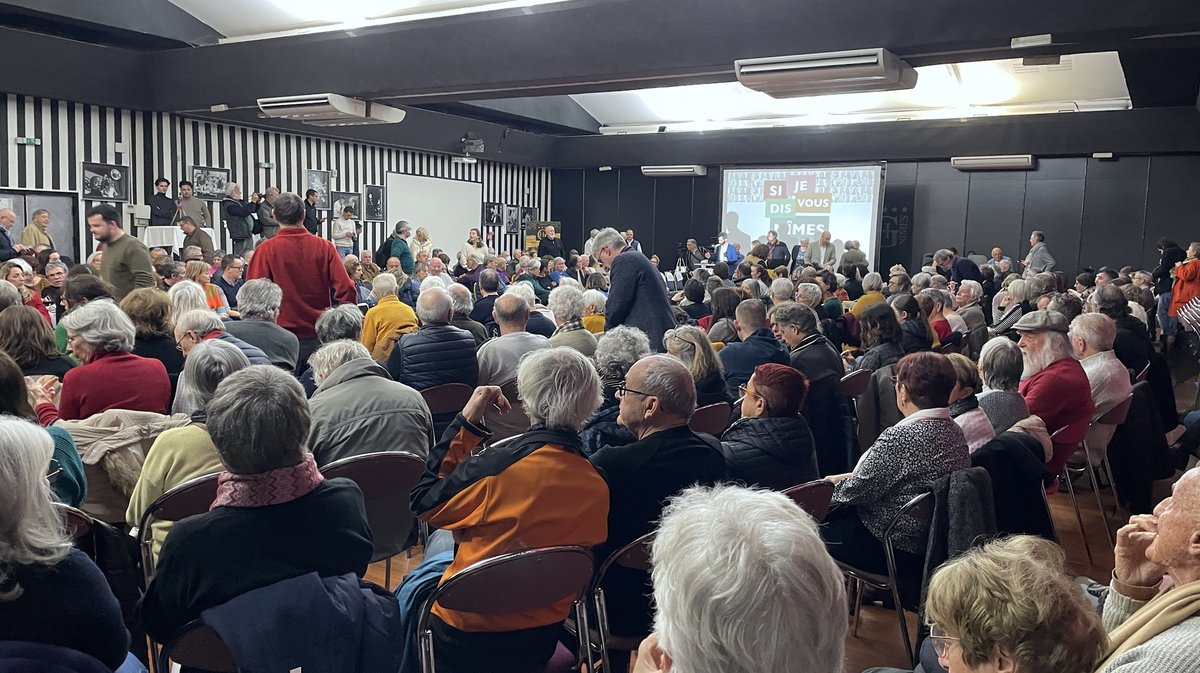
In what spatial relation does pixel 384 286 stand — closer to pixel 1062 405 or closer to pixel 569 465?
pixel 569 465

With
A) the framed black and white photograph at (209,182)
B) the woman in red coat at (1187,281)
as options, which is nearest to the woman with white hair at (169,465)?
the framed black and white photograph at (209,182)

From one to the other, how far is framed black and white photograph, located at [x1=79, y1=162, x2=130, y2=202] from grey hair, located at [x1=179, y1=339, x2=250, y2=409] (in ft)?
29.7

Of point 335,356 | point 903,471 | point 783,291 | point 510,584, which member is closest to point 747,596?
point 510,584

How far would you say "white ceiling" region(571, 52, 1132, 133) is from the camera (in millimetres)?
12648

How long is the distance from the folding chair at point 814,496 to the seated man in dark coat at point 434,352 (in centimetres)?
229

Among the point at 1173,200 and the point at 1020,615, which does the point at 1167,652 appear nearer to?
the point at 1020,615

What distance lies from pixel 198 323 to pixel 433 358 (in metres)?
1.12

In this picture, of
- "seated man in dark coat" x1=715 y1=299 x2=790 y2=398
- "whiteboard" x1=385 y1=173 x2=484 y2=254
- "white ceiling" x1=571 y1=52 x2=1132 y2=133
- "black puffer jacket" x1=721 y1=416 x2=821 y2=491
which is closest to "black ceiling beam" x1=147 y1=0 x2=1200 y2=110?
"seated man in dark coat" x1=715 y1=299 x2=790 y2=398

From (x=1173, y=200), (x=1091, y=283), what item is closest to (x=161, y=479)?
(x=1091, y=283)

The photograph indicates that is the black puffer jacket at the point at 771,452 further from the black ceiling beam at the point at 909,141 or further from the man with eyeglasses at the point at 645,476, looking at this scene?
the black ceiling beam at the point at 909,141

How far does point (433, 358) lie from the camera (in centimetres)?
455

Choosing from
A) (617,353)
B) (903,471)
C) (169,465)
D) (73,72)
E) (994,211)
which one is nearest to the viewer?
(169,465)

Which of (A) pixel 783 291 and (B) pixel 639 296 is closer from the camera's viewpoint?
(B) pixel 639 296

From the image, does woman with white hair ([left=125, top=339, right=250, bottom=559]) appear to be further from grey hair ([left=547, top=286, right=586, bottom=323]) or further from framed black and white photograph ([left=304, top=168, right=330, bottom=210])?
framed black and white photograph ([left=304, top=168, right=330, bottom=210])
